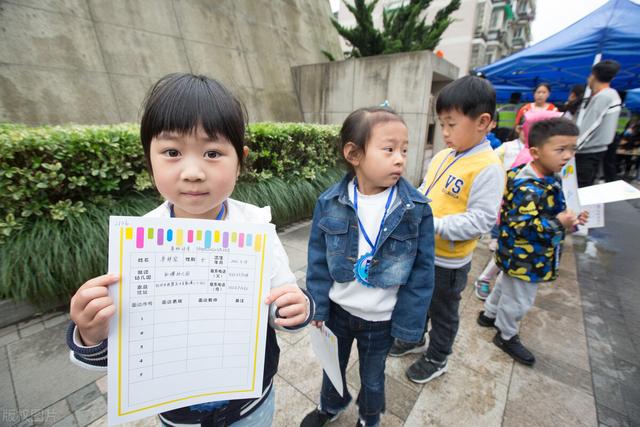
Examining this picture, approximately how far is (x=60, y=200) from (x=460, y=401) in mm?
3380

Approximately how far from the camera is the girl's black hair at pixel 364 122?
1.19 metres

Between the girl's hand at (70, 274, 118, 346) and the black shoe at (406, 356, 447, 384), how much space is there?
1.85 m

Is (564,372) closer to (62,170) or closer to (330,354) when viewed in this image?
(330,354)

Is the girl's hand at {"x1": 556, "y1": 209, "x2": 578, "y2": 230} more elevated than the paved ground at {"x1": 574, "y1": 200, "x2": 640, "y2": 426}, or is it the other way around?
the girl's hand at {"x1": 556, "y1": 209, "x2": 578, "y2": 230}

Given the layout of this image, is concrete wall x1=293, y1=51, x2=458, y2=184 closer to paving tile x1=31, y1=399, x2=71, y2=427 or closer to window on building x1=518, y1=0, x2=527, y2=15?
paving tile x1=31, y1=399, x2=71, y2=427

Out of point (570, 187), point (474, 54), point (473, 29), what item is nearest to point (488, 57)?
point (474, 54)

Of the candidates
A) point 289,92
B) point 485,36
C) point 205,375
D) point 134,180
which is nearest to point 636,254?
point 205,375

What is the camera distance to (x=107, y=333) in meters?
0.72

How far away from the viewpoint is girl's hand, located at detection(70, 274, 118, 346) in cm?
66

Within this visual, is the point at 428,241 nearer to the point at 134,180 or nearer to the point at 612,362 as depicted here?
the point at 612,362

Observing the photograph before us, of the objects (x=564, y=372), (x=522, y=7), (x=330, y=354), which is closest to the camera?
(x=330, y=354)

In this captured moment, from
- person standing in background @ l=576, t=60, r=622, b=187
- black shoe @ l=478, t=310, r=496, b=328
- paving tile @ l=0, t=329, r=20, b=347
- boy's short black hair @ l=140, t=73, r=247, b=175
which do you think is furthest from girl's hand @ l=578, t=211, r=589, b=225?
paving tile @ l=0, t=329, r=20, b=347

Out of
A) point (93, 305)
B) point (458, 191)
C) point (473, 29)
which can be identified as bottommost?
point (93, 305)

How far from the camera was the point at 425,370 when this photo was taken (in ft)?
6.29
